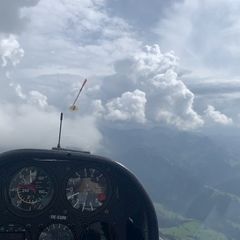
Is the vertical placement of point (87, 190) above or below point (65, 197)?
above

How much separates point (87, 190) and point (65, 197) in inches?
17.7

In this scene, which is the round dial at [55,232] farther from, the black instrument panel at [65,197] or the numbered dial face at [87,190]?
the numbered dial face at [87,190]

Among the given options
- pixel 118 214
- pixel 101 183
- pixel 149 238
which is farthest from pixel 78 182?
pixel 149 238

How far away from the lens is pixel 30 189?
27.4 feet

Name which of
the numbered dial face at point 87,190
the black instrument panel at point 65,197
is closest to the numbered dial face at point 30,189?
the black instrument panel at point 65,197

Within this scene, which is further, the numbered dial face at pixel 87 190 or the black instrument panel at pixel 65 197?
the numbered dial face at pixel 87 190

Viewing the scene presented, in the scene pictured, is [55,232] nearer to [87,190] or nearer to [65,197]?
[65,197]

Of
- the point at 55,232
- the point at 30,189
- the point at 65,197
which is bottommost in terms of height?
the point at 55,232

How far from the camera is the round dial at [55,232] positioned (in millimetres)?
8250

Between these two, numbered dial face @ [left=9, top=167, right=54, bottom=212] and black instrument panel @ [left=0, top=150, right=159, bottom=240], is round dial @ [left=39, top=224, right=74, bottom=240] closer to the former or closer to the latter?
black instrument panel @ [left=0, top=150, right=159, bottom=240]

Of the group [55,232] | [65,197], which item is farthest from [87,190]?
[55,232]

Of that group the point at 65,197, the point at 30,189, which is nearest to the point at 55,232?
the point at 65,197

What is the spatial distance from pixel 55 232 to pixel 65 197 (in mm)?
673

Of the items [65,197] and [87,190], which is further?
[87,190]
